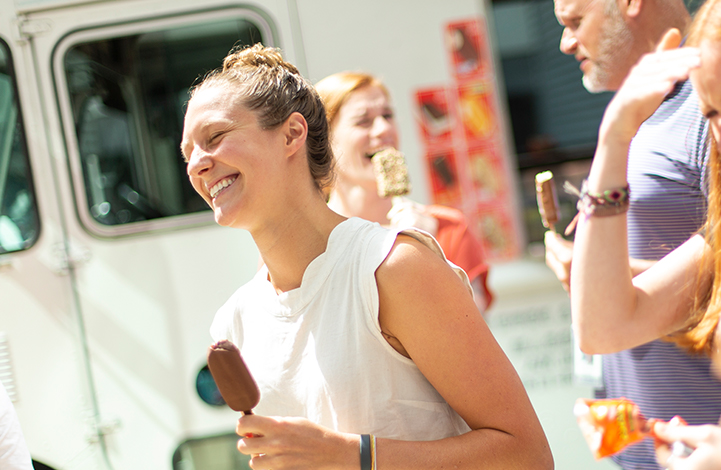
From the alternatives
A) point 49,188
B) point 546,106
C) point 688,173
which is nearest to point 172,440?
point 49,188

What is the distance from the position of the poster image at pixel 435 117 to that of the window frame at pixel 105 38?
75 cm

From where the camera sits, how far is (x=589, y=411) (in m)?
1.23

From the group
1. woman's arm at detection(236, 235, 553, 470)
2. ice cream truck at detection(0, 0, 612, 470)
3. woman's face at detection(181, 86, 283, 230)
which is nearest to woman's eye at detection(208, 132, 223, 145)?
woman's face at detection(181, 86, 283, 230)

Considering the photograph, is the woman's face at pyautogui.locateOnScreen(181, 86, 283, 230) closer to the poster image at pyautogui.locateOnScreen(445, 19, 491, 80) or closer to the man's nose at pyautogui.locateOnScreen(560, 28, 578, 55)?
the man's nose at pyautogui.locateOnScreen(560, 28, 578, 55)

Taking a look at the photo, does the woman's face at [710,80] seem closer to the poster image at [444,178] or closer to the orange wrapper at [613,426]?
the orange wrapper at [613,426]

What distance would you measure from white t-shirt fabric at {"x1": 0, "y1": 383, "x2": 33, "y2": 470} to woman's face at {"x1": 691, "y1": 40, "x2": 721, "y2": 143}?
1.76 m

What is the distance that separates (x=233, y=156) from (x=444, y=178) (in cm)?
165

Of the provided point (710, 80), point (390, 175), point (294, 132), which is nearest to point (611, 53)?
point (710, 80)

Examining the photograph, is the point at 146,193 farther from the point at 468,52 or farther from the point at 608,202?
the point at 608,202

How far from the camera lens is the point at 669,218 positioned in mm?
1548

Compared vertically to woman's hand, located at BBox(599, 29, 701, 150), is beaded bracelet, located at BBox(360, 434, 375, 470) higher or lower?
lower

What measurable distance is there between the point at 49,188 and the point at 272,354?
1.81 meters

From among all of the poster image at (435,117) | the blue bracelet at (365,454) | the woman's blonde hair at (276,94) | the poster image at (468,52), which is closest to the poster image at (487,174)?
the poster image at (435,117)

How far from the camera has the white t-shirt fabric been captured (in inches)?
58.6
